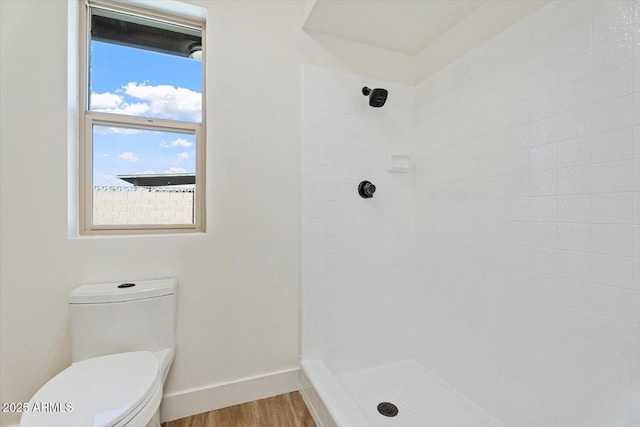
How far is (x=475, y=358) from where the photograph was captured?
1.56m

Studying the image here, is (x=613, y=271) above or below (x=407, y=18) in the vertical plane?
below

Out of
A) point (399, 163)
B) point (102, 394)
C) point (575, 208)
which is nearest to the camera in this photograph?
point (102, 394)

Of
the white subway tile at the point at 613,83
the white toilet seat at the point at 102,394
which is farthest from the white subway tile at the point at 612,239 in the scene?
the white toilet seat at the point at 102,394

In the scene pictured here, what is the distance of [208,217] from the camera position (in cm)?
154

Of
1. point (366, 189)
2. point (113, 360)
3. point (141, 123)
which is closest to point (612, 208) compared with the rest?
point (366, 189)

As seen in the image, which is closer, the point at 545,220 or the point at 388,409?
the point at 545,220

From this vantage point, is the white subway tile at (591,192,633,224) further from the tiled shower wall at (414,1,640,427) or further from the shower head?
the shower head

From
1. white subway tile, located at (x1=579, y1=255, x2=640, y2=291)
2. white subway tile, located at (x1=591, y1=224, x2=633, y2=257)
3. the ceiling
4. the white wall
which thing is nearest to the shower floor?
the white wall

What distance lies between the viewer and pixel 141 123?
1.53 meters

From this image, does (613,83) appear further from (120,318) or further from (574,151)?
(120,318)

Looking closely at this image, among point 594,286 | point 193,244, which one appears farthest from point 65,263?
point 594,286

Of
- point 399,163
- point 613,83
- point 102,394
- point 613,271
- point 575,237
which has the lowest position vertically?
point 102,394

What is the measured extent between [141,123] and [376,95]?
1397 millimetres

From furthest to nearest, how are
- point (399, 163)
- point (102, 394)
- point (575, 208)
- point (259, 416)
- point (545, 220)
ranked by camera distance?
1. point (399, 163)
2. point (259, 416)
3. point (545, 220)
4. point (575, 208)
5. point (102, 394)
